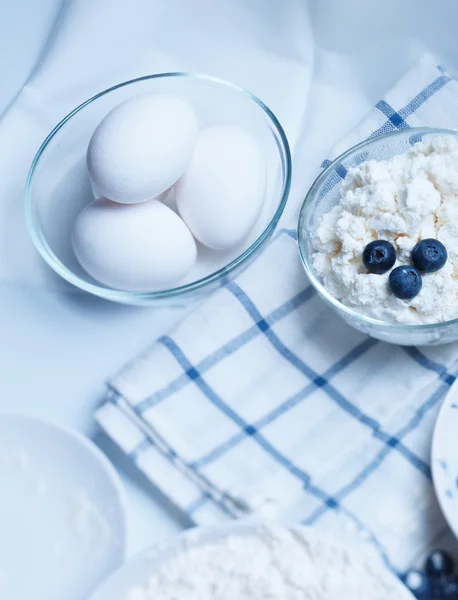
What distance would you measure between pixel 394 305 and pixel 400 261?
0.17 feet

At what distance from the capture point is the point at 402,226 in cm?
91

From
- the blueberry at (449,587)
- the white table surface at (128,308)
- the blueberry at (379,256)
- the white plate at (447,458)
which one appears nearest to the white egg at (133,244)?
the white table surface at (128,308)

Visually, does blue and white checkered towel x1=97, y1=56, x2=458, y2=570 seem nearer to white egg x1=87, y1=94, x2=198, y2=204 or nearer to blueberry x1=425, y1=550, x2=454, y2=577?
blueberry x1=425, y1=550, x2=454, y2=577

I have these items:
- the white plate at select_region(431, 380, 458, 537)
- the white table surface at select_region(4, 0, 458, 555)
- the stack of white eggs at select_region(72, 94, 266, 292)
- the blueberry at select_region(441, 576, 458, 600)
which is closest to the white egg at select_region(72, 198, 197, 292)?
the stack of white eggs at select_region(72, 94, 266, 292)

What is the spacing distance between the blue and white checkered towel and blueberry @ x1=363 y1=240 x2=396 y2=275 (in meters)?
0.15

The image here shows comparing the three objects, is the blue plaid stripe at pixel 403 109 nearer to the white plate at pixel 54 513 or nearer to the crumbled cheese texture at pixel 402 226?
the crumbled cheese texture at pixel 402 226

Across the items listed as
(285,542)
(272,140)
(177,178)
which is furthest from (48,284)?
(285,542)

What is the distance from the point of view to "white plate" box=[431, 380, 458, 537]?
90 cm

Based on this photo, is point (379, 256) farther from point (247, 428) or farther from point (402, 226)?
point (247, 428)

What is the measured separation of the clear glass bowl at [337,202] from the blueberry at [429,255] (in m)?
0.07

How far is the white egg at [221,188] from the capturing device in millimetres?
983

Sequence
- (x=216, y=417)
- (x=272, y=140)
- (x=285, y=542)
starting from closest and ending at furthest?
(x=285, y=542)
(x=216, y=417)
(x=272, y=140)

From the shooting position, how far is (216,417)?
1013 mm

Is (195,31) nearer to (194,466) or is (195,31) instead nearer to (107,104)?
(107,104)
